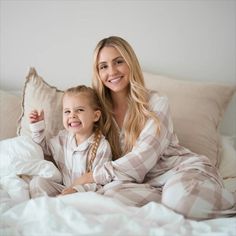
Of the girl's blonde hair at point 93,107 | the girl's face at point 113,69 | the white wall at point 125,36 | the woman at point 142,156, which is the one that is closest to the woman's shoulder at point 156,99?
the woman at point 142,156

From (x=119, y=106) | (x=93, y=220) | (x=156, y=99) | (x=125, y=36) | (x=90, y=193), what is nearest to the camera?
(x=93, y=220)

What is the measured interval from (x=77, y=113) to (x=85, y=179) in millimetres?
277

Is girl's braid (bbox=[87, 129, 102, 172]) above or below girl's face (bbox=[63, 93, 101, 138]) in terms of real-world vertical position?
below

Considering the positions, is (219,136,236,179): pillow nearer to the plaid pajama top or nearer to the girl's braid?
the plaid pajama top

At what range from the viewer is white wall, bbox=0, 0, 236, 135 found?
2.04 meters

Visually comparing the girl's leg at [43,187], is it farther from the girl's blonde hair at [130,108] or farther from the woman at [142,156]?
the girl's blonde hair at [130,108]

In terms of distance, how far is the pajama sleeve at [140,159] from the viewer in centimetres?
138

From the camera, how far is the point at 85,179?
1.41 meters

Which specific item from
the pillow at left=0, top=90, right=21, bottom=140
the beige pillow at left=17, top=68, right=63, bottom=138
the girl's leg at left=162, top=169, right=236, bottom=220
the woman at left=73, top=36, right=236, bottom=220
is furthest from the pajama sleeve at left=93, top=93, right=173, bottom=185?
the pillow at left=0, top=90, right=21, bottom=140

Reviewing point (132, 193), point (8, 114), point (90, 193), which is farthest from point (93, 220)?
point (8, 114)

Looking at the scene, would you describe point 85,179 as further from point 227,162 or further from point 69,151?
point 227,162

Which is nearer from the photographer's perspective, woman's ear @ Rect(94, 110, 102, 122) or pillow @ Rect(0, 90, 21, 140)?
woman's ear @ Rect(94, 110, 102, 122)

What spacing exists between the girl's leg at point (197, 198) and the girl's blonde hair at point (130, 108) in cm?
29

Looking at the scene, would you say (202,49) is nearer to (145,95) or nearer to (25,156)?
(145,95)
